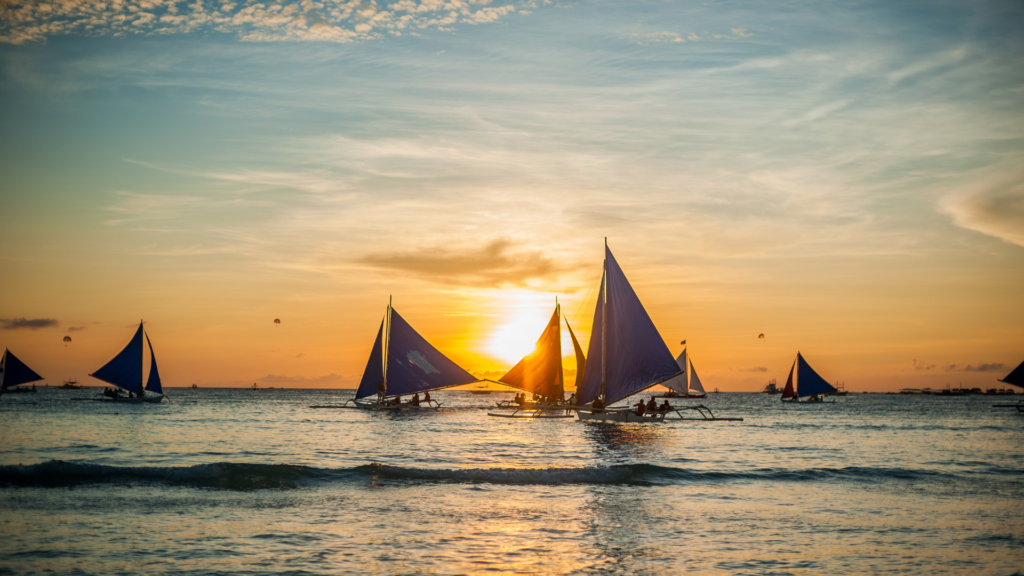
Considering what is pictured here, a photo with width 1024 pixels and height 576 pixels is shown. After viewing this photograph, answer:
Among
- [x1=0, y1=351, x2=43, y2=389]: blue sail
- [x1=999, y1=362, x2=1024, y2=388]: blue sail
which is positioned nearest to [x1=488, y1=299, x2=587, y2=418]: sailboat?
[x1=999, y1=362, x2=1024, y2=388]: blue sail

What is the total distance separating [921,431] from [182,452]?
198 ft

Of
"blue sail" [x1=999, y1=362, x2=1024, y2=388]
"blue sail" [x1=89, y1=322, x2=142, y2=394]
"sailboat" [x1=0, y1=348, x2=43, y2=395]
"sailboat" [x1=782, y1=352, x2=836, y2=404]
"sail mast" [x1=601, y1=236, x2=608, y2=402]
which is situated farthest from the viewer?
"sailboat" [x1=782, y1=352, x2=836, y2=404]

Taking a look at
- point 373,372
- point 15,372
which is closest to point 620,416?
point 373,372

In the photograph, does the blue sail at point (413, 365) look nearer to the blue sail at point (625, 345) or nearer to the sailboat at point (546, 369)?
the sailboat at point (546, 369)

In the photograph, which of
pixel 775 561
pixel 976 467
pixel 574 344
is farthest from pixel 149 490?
pixel 574 344

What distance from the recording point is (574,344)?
69.1 m

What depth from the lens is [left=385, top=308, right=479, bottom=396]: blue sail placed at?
67.0 metres

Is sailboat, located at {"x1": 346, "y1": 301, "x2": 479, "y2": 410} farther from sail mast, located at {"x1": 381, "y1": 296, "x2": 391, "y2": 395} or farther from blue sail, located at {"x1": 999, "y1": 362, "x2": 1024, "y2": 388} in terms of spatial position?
blue sail, located at {"x1": 999, "y1": 362, "x2": 1024, "y2": 388}

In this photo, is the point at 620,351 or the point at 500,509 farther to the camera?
the point at 620,351

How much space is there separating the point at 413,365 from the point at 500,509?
161ft

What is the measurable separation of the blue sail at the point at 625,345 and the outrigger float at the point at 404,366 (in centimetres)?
2228

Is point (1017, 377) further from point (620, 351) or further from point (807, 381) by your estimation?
point (620, 351)

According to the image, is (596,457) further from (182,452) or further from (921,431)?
(921,431)

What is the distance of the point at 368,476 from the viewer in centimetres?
2647
